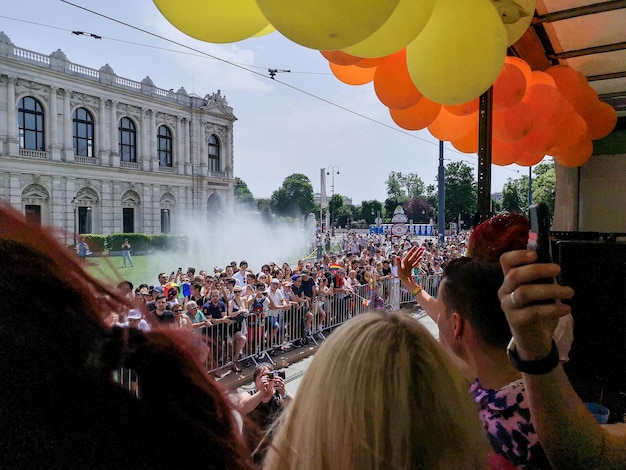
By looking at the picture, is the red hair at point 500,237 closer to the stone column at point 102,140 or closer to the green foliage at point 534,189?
the green foliage at point 534,189

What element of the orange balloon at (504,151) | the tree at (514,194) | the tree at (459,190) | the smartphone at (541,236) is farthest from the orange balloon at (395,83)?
the tree at (459,190)

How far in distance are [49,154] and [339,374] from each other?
129 feet

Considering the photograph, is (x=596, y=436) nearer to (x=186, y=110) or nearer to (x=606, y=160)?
(x=606, y=160)

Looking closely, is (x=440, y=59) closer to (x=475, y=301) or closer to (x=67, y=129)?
(x=475, y=301)

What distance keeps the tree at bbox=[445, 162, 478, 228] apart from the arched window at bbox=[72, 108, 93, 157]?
43.1 m

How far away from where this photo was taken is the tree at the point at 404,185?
89.8 m

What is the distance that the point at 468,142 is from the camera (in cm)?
412

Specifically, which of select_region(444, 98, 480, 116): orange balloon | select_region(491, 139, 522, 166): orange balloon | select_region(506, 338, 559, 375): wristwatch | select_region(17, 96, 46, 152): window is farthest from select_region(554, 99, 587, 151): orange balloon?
select_region(17, 96, 46, 152): window

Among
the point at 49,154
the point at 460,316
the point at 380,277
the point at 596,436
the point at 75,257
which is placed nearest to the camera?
the point at 75,257

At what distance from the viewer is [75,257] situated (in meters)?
0.74

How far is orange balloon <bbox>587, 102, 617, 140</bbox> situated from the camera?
4.32 meters

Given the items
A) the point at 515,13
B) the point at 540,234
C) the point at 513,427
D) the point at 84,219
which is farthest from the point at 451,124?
the point at 84,219

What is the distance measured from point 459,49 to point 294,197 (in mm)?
83645

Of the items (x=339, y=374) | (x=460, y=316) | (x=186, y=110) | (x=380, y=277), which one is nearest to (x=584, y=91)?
(x=460, y=316)
